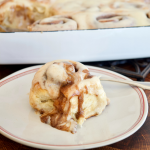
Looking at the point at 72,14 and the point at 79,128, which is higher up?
the point at 72,14

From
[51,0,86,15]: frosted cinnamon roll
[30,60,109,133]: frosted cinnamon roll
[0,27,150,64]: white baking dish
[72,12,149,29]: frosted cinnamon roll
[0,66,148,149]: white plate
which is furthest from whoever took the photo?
[51,0,86,15]: frosted cinnamon roll

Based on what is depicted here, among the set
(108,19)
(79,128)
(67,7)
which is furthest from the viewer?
(67,7)

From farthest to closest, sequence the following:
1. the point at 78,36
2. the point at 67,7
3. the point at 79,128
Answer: the point at 67,7 < the point at 78,36 < the point at 79,128

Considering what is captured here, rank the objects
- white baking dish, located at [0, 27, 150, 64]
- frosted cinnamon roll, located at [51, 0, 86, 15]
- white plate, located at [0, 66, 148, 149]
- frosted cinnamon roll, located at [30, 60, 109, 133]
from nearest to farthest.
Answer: white plate, located at [0, 66, 148, 149] → frosted cinnamon roll, located at [30, 60, 109, 133] → white baking dish, located at [0, 27, 150, 64] → frosted cinnamon roll, located at [51, 0, 86, 15]

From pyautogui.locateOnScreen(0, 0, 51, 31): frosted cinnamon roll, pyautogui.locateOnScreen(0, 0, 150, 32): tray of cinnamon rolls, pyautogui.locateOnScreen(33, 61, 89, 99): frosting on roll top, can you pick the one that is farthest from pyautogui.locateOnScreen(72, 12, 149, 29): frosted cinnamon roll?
pyautogui.locateOnScreen(33, 61, 89, 99): frosting on roll top

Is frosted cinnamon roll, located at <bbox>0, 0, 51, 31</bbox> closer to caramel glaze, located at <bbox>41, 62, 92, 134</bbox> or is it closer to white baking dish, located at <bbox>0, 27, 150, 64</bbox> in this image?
white baking dish, located at <bbox>0, 27, 150, 64</bbox>

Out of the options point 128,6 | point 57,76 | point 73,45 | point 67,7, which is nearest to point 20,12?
point 67,7

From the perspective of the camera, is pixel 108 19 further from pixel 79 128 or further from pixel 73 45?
pixel 79 128
